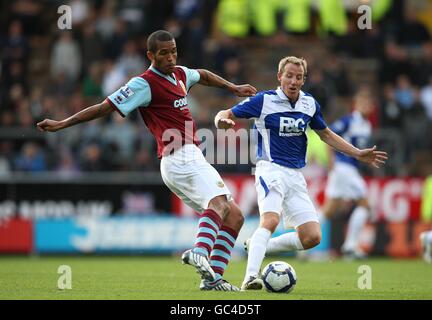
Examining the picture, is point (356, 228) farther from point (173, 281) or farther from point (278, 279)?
point (278, 279)

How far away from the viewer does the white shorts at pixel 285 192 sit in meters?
9.61

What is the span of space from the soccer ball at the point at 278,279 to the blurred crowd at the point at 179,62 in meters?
8.48

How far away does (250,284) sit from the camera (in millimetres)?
9008

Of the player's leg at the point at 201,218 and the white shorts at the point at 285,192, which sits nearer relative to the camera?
the player's leg at the point at 201,218

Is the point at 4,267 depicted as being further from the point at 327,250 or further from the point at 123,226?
the point at 327,250

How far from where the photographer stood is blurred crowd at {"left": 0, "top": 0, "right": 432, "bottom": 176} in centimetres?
1759

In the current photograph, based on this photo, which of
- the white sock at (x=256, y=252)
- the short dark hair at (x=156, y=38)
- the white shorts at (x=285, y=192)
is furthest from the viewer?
the white shorts at (x=285, y=192)

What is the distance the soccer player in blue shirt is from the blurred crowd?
762cm

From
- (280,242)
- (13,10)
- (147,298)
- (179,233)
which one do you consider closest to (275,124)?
(280,242)

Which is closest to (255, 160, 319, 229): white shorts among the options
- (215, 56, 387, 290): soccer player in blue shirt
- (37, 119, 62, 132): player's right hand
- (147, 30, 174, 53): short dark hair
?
(215, 56, 387, 290): soccer player in blue shirt

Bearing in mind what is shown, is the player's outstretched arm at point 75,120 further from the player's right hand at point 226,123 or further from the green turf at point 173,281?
the green turf at point 173,281

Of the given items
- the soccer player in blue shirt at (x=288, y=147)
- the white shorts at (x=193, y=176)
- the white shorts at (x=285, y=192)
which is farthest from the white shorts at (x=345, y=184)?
the white shorts at (x=193, y=176)

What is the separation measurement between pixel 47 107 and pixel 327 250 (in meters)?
5.90

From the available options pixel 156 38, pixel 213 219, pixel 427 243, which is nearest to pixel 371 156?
pixel 213 219
